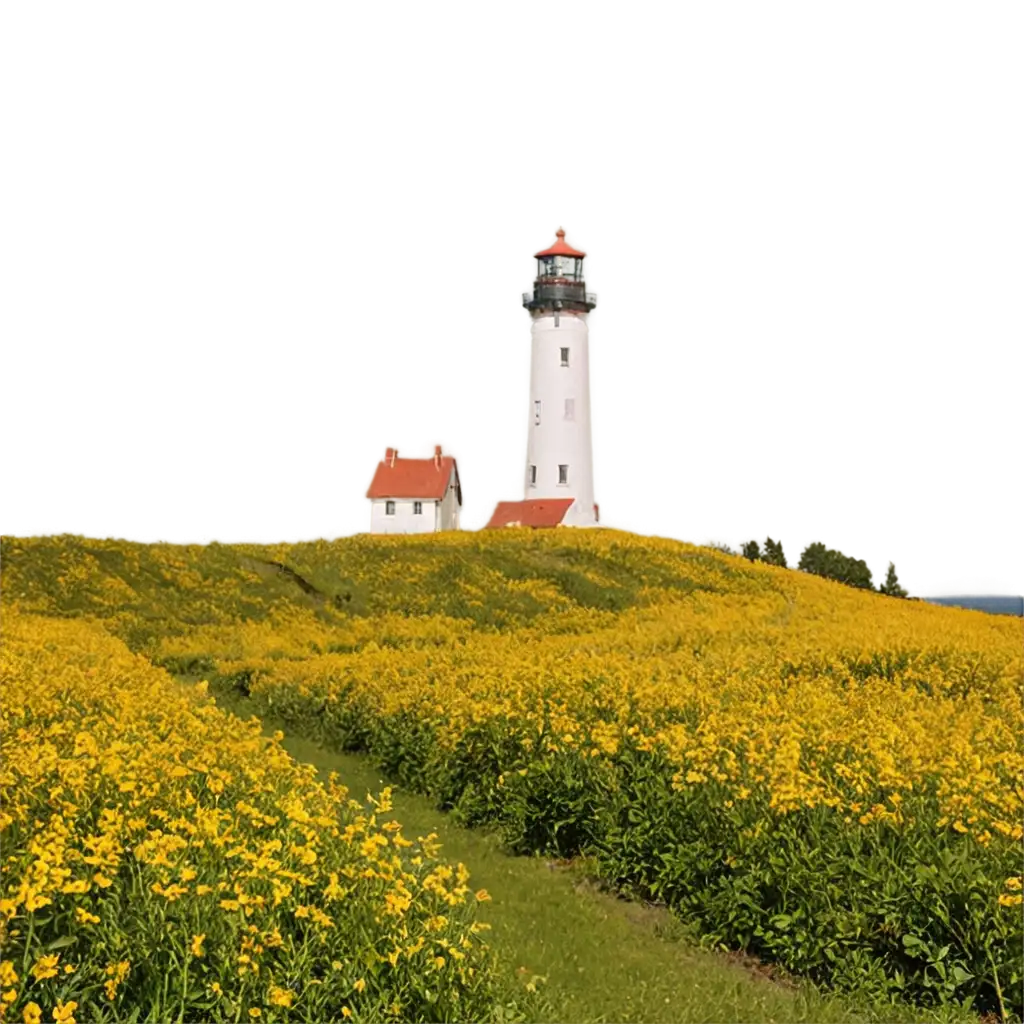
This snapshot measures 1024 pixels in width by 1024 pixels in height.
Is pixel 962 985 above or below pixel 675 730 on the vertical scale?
below

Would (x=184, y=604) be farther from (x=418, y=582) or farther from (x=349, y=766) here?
(x=349, y=766)

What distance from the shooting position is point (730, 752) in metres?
10.6

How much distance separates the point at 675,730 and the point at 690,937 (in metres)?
2.51

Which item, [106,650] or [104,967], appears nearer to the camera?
[104,967]

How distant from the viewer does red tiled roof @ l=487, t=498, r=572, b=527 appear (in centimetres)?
6592

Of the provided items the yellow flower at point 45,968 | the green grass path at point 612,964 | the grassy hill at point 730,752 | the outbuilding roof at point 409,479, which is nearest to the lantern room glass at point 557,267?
the outbuilding roof at point 409,479

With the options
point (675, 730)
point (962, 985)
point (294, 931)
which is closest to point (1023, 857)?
point (962, 985)

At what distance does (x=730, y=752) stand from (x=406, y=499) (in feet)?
209

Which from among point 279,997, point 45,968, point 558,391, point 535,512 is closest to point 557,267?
point 558,391

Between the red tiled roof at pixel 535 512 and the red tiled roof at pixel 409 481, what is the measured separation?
5.58 meters

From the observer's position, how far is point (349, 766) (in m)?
17.7

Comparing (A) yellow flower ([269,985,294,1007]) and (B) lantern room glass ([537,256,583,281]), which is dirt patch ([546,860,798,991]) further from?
(B) lantern room glass ([537,256,583,281])

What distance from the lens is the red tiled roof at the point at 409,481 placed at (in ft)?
241

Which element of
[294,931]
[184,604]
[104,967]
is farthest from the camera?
[184,604]
